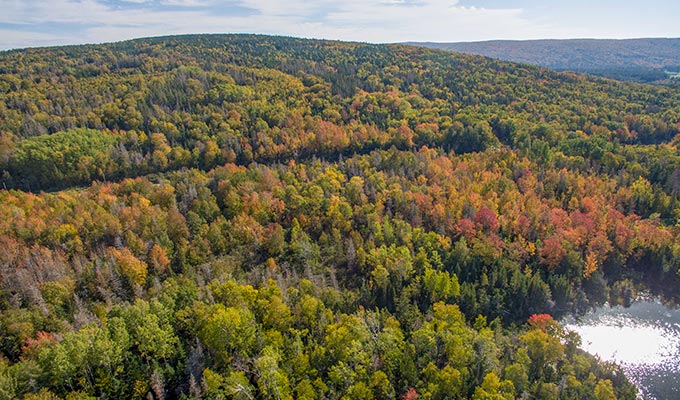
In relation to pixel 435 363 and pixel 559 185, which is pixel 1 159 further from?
pixel 559 185

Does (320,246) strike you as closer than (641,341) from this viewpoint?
No

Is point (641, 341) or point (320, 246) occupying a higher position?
point (320, 246)

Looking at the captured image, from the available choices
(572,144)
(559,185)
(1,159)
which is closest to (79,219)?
(1,159)

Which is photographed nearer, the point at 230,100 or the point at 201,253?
the point at 201,253

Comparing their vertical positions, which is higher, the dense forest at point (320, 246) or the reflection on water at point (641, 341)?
the dense forest at point (320, 246)
